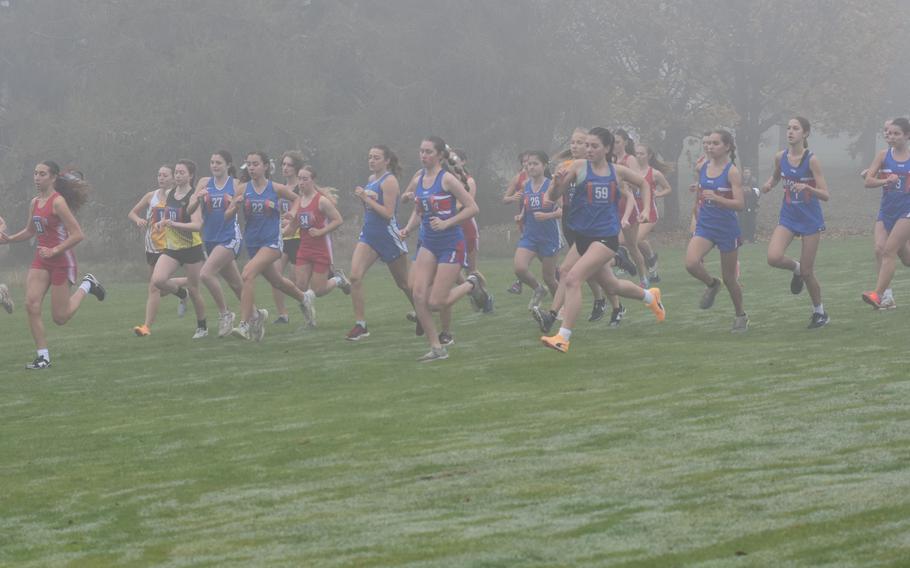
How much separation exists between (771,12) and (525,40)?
8.56 m

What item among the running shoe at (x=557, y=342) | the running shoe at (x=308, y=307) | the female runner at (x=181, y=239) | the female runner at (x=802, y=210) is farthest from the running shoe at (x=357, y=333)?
the female runner at (x=802, y=210)

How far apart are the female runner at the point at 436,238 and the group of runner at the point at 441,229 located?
0.5 inches

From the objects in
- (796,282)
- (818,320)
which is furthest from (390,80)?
(818,320)

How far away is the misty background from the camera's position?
128ft

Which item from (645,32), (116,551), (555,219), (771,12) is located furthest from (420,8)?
(116,551)

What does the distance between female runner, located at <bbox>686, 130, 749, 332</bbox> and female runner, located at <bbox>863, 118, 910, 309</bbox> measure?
157 cm

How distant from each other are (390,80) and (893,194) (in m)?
27.0

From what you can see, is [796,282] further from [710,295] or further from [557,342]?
[557,342]

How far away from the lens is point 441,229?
14.9m

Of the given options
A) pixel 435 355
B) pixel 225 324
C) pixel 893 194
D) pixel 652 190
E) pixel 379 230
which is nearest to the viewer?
pixel 435 355

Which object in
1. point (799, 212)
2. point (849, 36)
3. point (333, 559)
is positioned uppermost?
point (849, 36)

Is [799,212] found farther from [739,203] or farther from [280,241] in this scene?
[280,241]

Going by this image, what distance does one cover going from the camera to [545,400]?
475 inches

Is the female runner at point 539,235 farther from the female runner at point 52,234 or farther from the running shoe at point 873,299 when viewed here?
the female runner at point 52,234
